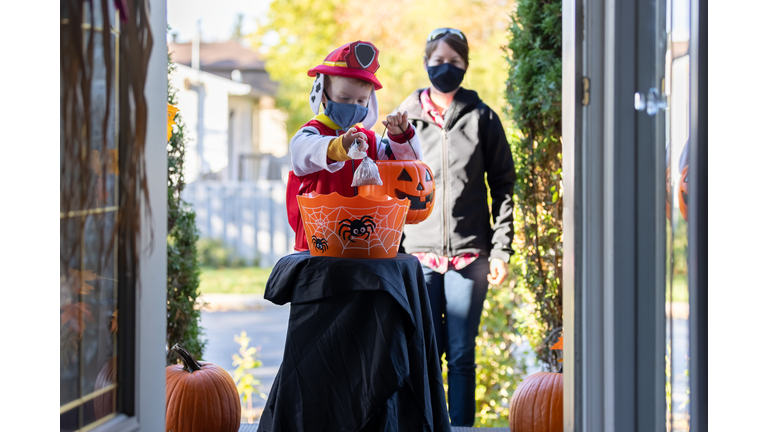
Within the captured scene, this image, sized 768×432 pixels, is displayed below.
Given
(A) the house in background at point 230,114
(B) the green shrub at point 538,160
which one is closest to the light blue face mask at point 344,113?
(B) the green shrub at point 538,160

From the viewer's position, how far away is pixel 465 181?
2.61m

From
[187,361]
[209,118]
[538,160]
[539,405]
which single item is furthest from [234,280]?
[539,405]

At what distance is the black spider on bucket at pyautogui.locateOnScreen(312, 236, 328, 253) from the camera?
1862 mm

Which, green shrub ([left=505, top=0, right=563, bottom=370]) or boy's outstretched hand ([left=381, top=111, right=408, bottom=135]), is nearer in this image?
boy's outstretched hand ([left=381, top=111, right=408, bottom=135])

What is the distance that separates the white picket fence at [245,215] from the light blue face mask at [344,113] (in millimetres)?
6225

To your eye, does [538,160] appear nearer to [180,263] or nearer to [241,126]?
[180,263]

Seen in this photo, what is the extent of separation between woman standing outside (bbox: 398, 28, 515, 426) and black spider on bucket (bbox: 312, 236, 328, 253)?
808mm

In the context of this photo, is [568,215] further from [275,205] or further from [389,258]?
[275,205]

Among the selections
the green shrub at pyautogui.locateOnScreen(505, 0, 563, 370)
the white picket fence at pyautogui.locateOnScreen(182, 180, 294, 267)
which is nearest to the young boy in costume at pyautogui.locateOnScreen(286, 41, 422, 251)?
the green shrub at pyautogui.locateOnScreen(505, 0, 563, 370)

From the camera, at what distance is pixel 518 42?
9.44ft

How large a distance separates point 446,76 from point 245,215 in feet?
20.3

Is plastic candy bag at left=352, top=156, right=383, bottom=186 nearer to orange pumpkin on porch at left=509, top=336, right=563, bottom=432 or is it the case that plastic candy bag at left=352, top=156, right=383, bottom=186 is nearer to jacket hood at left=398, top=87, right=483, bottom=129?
jacket hood at left=398, top=87, right=483, bottom=129

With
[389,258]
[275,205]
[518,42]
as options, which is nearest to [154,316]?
[389,258]
